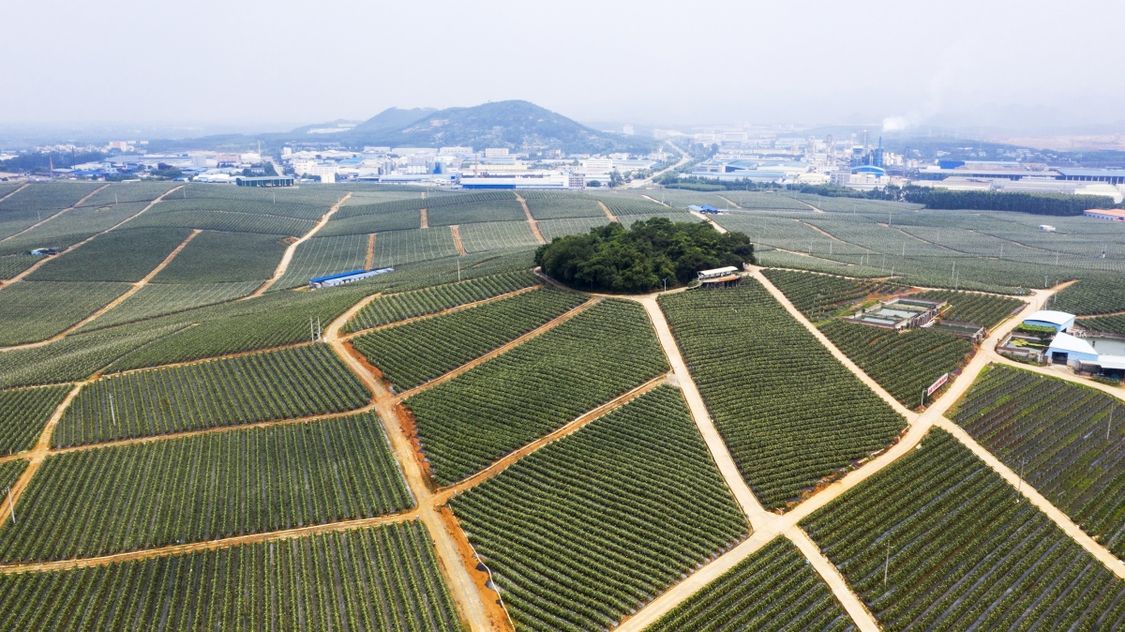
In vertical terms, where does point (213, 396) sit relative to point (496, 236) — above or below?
below

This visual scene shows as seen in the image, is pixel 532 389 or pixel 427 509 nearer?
pixel 427 509

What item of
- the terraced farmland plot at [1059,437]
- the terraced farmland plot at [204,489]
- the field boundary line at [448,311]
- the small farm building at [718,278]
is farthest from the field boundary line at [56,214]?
the terraced farmland plot at [1059,437]

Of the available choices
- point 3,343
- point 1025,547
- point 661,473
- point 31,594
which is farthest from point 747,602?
point 3,343

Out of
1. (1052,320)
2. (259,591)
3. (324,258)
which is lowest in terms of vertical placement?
(259,591)

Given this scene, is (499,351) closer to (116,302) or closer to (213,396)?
(213,396)

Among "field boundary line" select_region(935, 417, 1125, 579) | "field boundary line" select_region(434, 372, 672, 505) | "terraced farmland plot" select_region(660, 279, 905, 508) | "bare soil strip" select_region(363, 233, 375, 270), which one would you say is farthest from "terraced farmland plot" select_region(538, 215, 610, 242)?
"field boundary line" select_region(935, 417, 1125, 579)

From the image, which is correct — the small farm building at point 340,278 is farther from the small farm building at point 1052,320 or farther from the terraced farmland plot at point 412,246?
the small farm building at point 1052,320

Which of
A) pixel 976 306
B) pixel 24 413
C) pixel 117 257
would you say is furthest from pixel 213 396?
pixel 117 257
